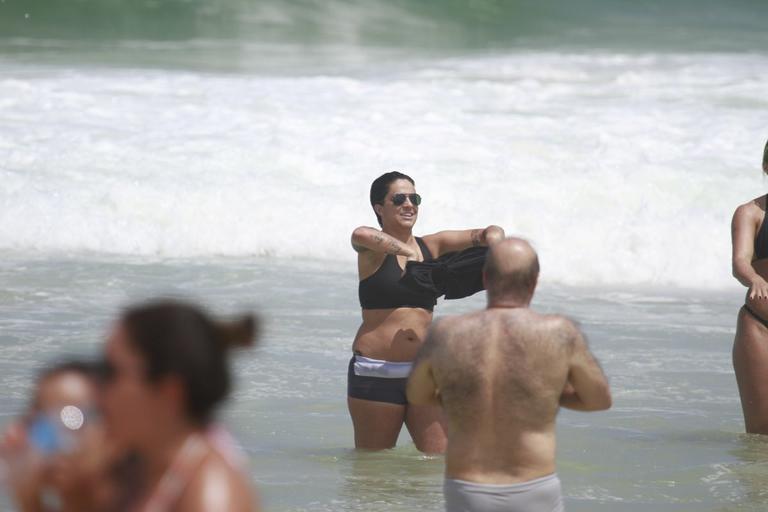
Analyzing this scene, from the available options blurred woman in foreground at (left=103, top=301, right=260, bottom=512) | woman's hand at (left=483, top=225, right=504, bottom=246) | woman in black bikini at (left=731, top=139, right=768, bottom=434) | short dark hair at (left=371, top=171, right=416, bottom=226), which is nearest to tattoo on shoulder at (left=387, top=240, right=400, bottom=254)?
short dark hair at (left=371, top=171, right=416, bottom=226)

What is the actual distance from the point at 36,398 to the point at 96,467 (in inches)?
5.3

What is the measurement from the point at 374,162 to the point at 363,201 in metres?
1.42

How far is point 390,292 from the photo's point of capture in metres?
5.93

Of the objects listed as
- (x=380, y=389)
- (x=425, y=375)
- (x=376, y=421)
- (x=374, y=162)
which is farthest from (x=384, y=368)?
(x=374, y=162)

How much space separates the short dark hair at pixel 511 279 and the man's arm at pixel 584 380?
17cm

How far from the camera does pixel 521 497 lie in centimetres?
377

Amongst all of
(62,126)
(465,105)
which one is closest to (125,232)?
(62,126)

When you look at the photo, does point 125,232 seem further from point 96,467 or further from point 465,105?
point 96,467

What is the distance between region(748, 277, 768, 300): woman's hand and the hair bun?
13.3 feet

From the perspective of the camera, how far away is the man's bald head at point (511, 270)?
147 inches

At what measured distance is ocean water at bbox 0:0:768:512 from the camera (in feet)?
22.3

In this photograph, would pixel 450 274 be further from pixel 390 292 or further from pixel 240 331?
pixel 240 331

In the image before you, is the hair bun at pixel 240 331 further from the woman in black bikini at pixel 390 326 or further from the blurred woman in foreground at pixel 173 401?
the woman in black bikini at pixel 390 326

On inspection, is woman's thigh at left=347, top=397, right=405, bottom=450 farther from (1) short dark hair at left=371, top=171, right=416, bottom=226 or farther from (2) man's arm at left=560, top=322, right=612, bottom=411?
(2) man's arm at left=560, top=322, right=612, bottom=411
